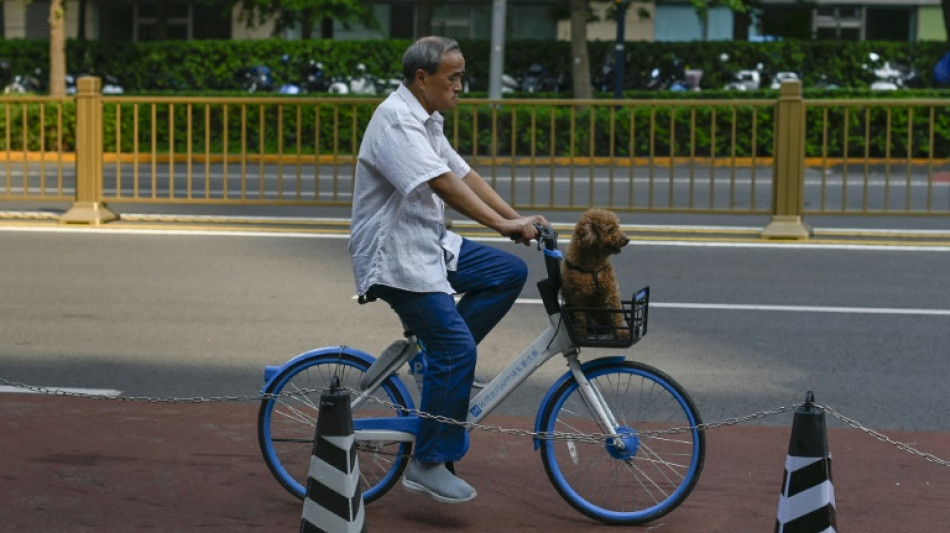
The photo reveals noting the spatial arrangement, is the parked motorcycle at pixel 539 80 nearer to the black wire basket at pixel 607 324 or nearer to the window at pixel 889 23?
the window at pixel 889 23

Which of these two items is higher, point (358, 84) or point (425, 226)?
point (358, 84)

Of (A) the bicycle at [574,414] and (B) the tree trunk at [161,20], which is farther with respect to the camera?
(B) the tree trunk at [161,20]

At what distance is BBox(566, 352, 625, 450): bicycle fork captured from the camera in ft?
19.3

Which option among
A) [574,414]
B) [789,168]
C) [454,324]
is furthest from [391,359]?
[789,168]

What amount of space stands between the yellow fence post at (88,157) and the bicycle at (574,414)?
29.6 feet

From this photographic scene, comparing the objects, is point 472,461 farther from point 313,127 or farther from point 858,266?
point 313,127

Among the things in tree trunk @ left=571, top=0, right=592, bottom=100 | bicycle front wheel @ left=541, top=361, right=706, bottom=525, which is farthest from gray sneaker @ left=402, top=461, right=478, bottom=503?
tree trunk @ left=571, top=0, right=592, bottom=100

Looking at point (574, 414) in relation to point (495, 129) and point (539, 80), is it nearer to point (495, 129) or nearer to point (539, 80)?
point (495, 129)

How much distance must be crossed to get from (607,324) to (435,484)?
85cm

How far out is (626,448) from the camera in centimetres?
594

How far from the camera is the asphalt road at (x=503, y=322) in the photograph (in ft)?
28.0

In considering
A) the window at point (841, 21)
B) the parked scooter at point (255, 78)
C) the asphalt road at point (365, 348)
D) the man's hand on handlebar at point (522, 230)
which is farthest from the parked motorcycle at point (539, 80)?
the man's hand on handlebar at point (522, 230)

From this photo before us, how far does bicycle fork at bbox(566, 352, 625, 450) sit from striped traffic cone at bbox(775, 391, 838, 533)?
122 cm

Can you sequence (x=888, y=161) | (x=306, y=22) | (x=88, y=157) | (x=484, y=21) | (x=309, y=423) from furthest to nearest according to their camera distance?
1. (x=484, y=21)
2. (x=306, y=22)
3. (x=88, y=157)
4. (x=888, y=161)
5. (x=309, y=423)
